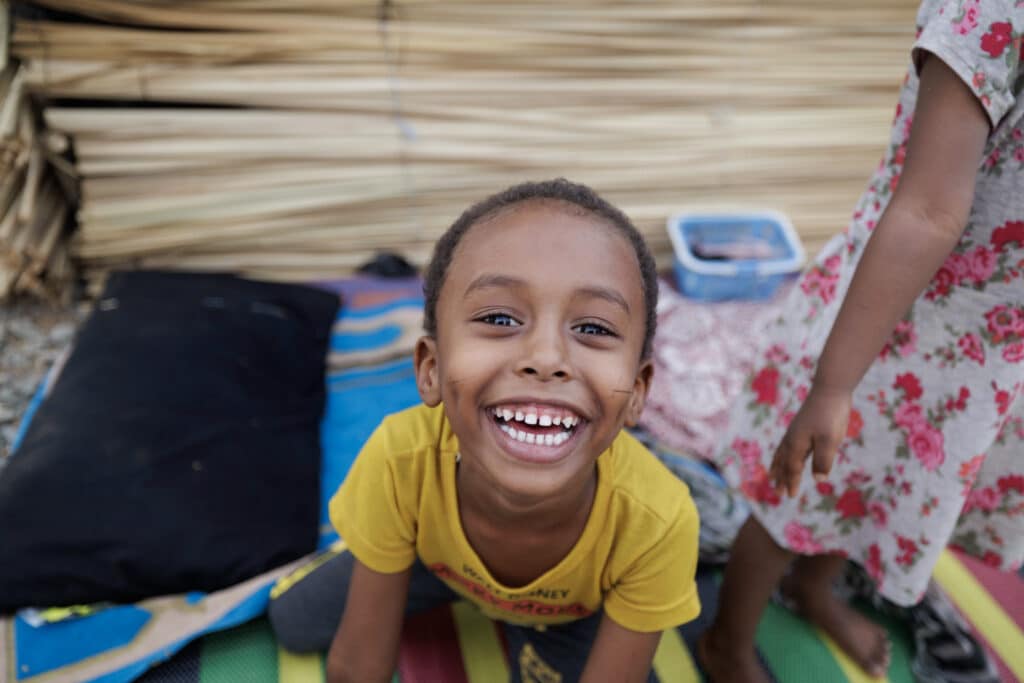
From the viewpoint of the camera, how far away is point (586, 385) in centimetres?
100

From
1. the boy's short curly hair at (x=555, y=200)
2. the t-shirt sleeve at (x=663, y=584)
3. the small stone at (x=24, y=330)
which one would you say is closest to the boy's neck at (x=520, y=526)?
the t-shirt sleeve at (x=663, y=584)

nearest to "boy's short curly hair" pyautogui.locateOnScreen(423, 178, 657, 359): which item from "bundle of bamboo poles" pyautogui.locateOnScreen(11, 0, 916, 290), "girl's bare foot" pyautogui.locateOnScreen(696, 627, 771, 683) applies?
"girl's bare foot" pyautogui.locateOnScreen(696, 627, 771, 683)

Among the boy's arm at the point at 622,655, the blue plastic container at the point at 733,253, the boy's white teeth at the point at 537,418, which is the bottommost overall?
the blue plastic container at the point at 733,253

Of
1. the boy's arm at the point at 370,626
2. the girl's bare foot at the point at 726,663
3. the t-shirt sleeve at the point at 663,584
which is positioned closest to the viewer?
the t-shirt sleeve at the point at 663,584

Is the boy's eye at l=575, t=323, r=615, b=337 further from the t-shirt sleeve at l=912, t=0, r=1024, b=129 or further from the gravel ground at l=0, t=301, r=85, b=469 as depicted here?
the gravel ground at l=0, t=301, r=85, b=469

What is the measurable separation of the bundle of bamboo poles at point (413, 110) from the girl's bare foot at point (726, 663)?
1.70 meters

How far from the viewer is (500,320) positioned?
1032 millimetres

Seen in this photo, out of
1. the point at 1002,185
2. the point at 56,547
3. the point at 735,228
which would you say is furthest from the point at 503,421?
the point at 735,228

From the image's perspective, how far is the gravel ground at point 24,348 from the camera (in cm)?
212

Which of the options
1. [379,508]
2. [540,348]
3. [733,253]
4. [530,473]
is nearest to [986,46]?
[540,348]

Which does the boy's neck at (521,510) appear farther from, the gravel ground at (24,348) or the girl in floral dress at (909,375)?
the gravel ground at (24,348)

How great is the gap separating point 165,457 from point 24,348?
914mm

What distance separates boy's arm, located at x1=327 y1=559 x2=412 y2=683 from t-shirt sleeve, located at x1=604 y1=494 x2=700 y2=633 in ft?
1.18

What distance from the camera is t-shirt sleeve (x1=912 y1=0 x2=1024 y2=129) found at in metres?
0.98
